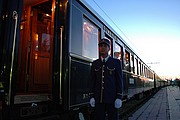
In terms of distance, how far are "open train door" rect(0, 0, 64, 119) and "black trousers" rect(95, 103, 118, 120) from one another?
702mm

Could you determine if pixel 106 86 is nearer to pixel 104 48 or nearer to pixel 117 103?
pixel 117 103

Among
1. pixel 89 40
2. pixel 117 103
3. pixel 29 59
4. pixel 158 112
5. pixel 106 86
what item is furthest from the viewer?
pixel 158 112

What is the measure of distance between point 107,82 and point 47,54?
2349 mm

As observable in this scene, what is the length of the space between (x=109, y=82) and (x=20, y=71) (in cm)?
243

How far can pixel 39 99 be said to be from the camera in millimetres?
3236

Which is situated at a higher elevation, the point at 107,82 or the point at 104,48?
the point at 104,48

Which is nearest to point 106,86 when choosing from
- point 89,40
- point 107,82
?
point 107,82

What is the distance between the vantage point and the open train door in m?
2.47

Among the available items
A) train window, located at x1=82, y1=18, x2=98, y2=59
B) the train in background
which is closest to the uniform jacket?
the train in background

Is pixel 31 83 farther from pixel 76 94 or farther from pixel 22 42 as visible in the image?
pixel 76 94

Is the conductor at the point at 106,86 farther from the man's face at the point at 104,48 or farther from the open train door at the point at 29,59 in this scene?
the open train door at the point at 29,59

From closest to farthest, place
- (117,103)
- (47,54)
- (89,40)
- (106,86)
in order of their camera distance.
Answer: (117,103), (106,86), (89,40), (47,54)

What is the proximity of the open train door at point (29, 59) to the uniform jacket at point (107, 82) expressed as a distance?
2.28 feet

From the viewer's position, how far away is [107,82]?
9.61ft
